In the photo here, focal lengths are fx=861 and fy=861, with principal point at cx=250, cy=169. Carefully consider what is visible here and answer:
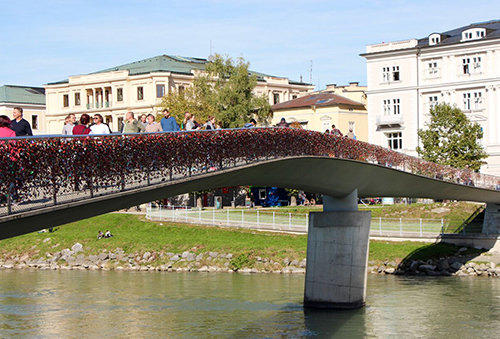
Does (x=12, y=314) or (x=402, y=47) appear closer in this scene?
(x=12, y=314)

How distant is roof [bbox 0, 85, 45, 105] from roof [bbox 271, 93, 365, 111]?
31952 mm

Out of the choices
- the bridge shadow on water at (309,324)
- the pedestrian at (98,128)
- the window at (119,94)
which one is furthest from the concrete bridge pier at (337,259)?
the window at (119,94)

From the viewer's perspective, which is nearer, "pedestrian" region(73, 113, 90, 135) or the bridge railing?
the bridge railing

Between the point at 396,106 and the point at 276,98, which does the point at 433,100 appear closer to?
the point at 396,106

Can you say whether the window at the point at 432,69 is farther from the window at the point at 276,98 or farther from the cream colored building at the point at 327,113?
the window at the point at 276,98

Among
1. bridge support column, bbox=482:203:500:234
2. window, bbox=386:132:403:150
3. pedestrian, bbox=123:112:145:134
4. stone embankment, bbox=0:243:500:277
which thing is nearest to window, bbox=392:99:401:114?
window, bbox=386:132:403:150

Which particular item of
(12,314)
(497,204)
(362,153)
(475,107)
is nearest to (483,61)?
(475,107)

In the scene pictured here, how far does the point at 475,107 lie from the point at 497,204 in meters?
23.6

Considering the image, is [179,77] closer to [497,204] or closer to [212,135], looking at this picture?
[497,204]

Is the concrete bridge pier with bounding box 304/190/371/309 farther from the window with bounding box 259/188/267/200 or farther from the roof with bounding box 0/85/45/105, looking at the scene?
the roof with bounding box 0/85/45/105

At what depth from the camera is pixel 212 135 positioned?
2720 centimetres

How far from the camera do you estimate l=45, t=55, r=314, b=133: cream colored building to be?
98375 millimetres

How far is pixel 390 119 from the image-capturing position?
87500mm

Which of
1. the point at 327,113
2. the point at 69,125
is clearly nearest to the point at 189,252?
the point at 69,125
